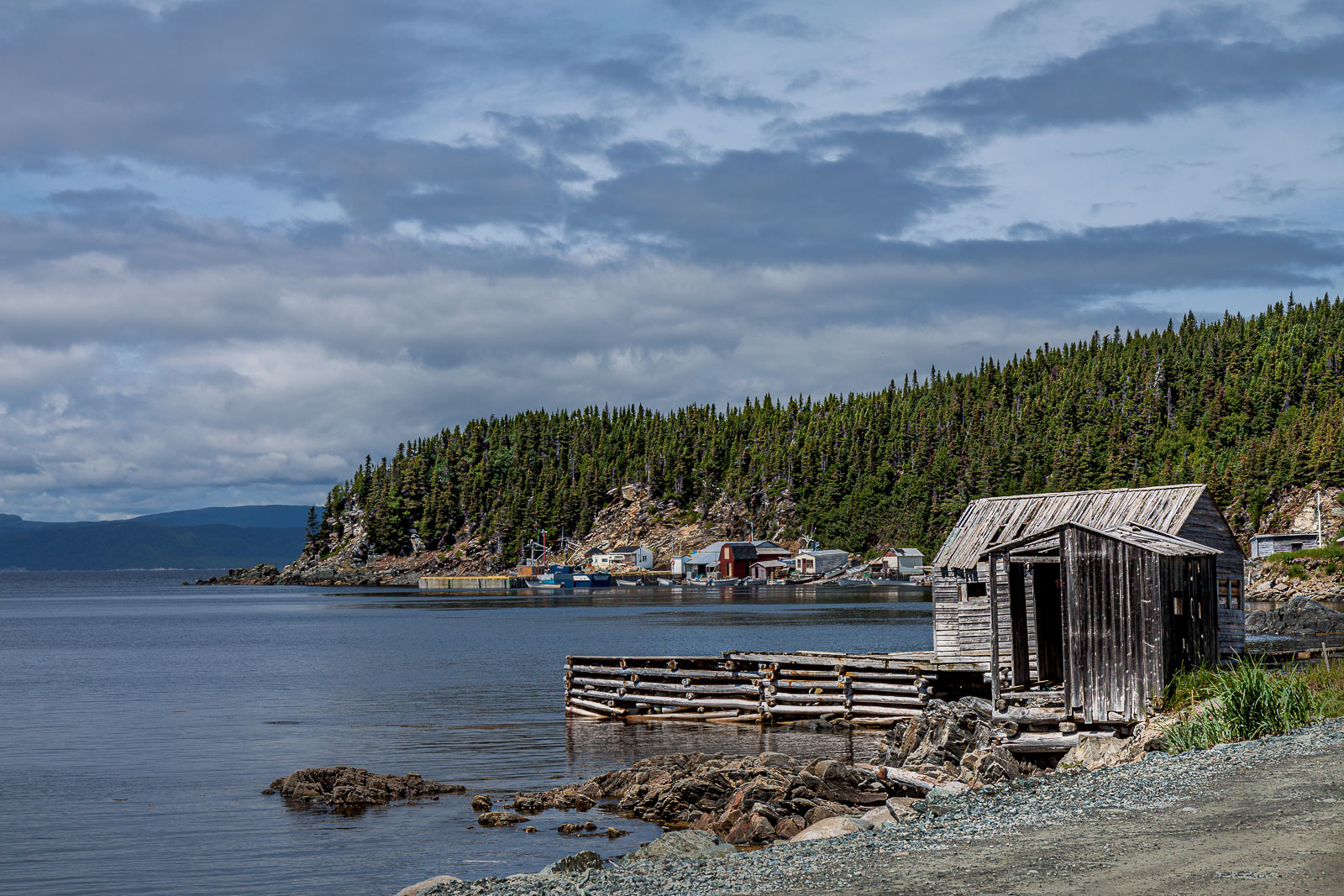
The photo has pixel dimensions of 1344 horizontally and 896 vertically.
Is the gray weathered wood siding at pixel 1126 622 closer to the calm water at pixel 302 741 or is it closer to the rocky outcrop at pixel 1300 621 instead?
the calm water at pixel 302 741

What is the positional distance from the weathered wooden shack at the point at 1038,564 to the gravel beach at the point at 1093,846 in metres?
13.6

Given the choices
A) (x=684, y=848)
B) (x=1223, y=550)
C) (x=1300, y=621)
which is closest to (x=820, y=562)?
(x=1300, y=621)

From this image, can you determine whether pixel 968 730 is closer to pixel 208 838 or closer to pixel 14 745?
pixel 208 838

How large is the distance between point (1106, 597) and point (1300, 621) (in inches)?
2072

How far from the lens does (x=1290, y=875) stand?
11.3 m

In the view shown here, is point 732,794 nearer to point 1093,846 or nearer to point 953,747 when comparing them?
point 953,747

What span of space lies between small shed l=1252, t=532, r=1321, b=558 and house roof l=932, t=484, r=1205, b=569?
90532 millimetres

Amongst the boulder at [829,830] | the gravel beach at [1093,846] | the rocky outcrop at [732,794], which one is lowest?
the rocky outcrop at [732,794]

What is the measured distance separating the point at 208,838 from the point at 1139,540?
63.4ft

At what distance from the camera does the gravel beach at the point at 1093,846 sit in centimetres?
1182

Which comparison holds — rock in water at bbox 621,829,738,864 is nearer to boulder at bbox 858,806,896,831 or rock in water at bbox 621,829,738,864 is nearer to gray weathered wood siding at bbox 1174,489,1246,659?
boulder at bbox 858,806,896,831

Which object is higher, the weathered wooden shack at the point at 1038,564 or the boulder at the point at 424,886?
the weathered wooden shack at the point at 1038,564

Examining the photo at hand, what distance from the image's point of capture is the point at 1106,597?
24.5 m

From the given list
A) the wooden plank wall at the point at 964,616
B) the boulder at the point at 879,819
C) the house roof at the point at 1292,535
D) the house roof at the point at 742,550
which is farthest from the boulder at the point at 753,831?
the house roof at the point at 742,550
